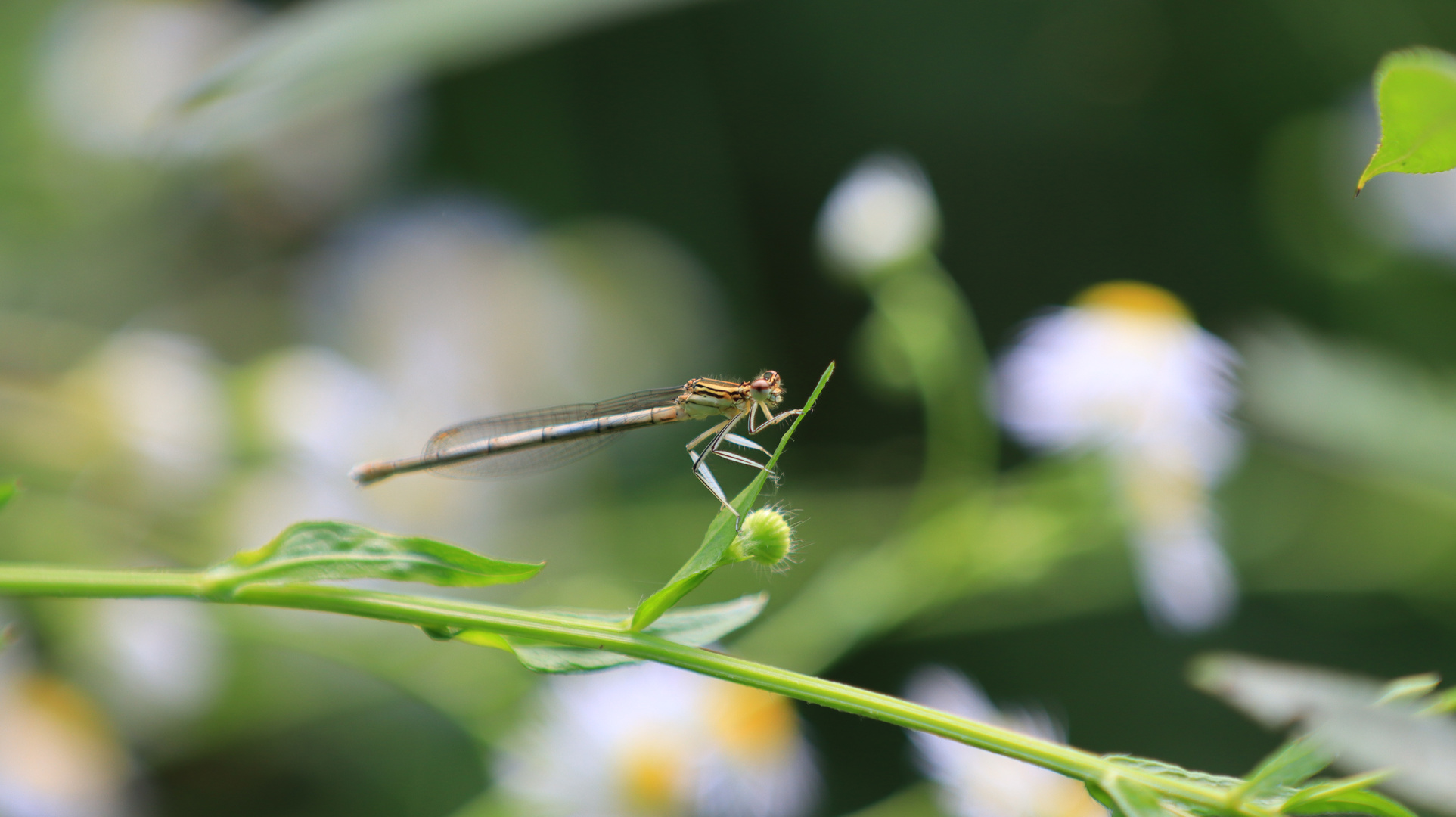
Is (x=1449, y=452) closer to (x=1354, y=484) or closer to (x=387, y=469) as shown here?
(x=1354, y=484)

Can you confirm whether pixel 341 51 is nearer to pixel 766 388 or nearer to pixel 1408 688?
pixel 766 388

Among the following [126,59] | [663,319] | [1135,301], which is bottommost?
[1135,301]

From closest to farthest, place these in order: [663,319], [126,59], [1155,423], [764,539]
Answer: [764,539] < [1155,423] < [126,59] < [663,319]

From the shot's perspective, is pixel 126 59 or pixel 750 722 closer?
pixel 750 722

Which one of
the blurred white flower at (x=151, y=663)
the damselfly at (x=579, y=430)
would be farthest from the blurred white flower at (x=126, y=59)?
the damselfly at (x=579, y=430)

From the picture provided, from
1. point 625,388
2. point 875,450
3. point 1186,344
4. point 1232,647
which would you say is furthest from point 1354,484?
point 625,388

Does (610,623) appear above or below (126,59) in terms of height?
below

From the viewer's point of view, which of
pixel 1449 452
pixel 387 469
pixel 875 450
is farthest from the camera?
pixel 875 450

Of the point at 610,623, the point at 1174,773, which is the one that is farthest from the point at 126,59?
the point at 1174,773
